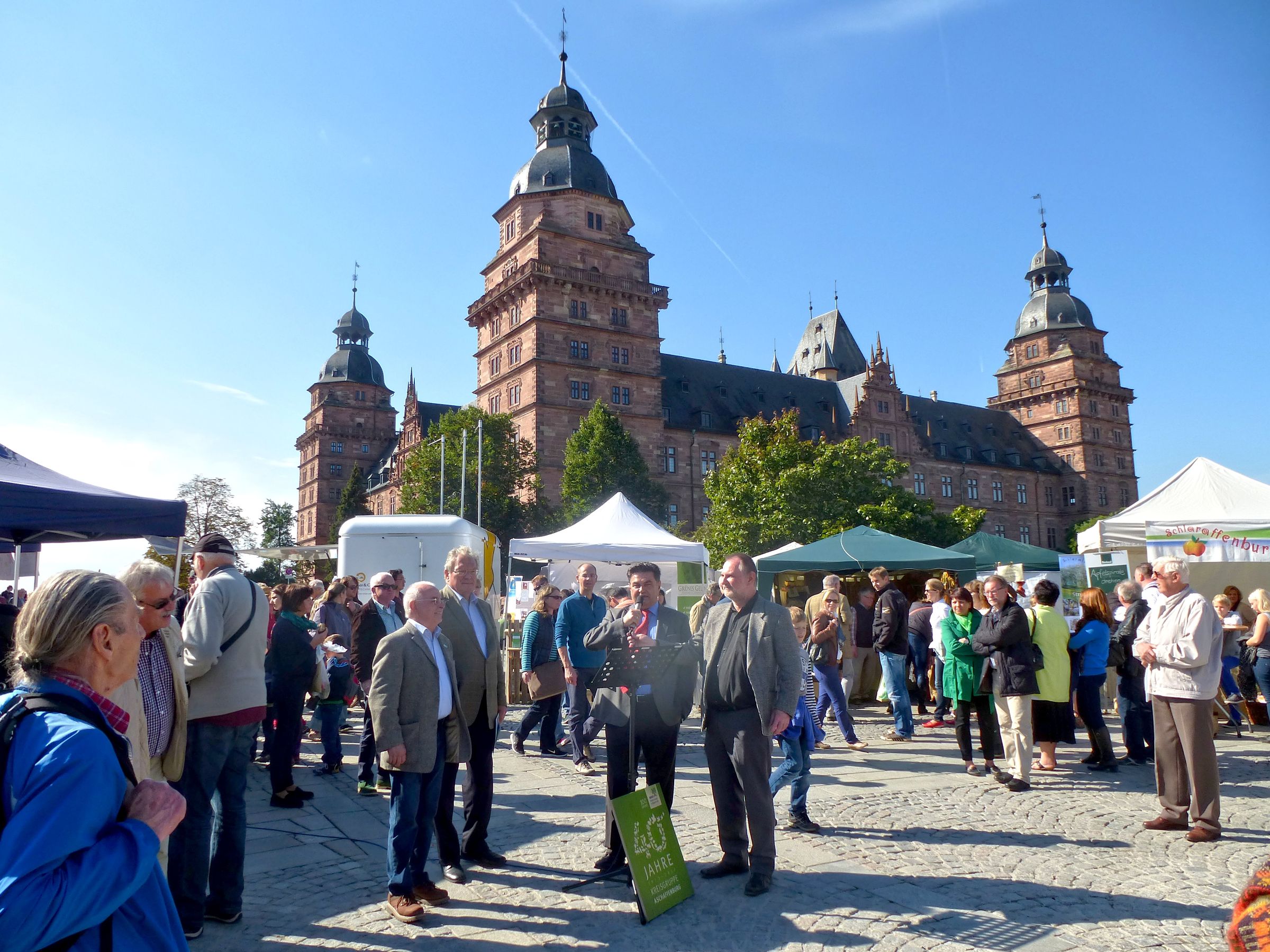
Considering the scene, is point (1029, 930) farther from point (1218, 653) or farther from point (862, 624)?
point (862, 624)

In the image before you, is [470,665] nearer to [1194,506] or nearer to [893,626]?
[893,626]

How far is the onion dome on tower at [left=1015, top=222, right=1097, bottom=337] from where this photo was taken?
83750 mm

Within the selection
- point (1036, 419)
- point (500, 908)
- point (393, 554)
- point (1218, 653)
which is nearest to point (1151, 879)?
point (1218, 653)

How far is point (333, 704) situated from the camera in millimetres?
8719

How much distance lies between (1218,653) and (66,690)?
7.07 m

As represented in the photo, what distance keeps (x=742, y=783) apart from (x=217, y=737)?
2930 mm

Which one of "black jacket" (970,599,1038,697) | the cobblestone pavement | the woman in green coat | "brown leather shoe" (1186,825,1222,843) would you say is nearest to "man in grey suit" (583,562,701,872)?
the cobblestone pavement

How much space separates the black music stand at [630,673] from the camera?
16.8 ft

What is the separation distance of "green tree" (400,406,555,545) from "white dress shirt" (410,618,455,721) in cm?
4249

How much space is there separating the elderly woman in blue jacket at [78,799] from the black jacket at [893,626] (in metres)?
9.51

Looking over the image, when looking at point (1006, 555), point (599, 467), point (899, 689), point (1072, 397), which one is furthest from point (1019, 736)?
point (1072, 397)

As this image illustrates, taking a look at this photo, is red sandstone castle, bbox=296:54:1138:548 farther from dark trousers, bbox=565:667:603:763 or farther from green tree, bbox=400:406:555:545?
dark trousers, bbox=565:667:603:763

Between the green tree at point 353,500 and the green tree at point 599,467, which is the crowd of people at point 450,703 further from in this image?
the green tree at point 353,500

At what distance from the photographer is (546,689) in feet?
30.9
